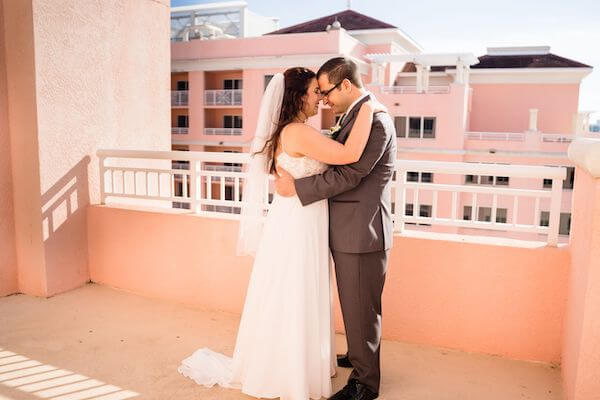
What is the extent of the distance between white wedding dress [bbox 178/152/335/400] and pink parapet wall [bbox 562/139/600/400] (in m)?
1.19

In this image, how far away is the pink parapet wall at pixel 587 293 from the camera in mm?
2236

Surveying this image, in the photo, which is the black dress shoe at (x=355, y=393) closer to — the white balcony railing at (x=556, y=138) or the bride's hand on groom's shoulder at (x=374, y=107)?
the bride's hand on groom's shoulder at (x=374, y=107)

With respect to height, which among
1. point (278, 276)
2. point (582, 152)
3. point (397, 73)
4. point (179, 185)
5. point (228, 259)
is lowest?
point (179, 185)

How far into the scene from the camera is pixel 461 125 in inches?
650

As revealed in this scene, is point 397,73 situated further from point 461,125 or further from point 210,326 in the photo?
point 210,326

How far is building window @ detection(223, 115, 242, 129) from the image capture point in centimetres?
2002

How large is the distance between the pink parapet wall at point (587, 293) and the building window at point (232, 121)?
17982mm

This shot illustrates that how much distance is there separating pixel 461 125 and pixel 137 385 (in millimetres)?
15342

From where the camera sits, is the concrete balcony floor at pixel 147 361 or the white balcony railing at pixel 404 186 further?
the white balcony railing at pixel 404 186

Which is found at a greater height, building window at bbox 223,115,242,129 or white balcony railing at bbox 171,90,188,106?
white balcony railing at bbox 171,90,188,106

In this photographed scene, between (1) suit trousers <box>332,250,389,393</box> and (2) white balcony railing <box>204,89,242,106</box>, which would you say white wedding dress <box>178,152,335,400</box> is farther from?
(2) white balcony railing <box>204,89,242,106</box>

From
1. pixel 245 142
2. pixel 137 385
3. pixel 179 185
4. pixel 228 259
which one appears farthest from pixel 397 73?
pixel 137 385

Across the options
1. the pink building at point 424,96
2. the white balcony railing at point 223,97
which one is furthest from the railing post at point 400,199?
the white balcony railing at point 223,97

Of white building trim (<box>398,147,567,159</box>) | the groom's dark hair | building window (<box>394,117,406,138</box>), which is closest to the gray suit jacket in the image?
the groom's dark hair
